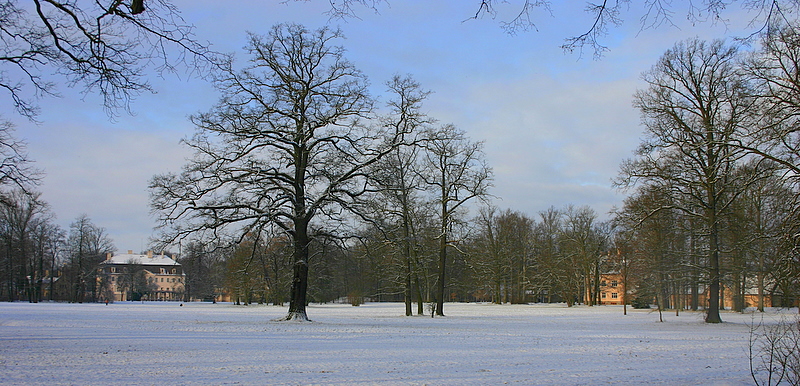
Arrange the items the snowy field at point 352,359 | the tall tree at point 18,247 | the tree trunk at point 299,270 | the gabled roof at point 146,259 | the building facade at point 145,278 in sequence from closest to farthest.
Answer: the snowy field at point 352,359 < the tree trunk at point 299,270 < the tall tree at point 18,247 < the building facade at point 145,278 < the gabled roof at point 146,259

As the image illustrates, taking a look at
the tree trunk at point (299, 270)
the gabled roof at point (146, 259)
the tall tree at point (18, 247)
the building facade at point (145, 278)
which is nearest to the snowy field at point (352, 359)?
the tree trunk at point (299, 270)

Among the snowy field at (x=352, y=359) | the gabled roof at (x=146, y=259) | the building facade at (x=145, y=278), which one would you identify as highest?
the snowy field at (x=352, y=359)

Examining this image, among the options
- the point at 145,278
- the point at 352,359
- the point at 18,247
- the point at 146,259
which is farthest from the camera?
the point at 146,259

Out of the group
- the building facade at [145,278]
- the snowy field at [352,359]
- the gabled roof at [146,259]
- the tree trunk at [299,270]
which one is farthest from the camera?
the gabled roof at [146,259]

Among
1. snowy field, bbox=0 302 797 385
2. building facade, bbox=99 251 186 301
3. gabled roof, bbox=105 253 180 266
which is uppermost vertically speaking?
snowy field, bbox=0 302 797 385

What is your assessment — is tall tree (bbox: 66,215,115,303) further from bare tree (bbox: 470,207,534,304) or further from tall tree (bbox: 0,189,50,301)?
bare tree (bbox: 470,207,534,304)

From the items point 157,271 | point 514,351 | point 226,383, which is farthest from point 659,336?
point 157,271

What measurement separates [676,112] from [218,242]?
23365 millimetres

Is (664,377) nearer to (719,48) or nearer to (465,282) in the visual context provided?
(719,48)

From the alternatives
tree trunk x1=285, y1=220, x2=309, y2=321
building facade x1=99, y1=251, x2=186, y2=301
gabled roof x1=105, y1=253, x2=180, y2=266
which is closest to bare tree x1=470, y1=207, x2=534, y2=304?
tree trunk x1=285, y1=220, x2=309, y2=321

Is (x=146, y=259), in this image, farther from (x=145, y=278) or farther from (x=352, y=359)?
(x=352, y=359)

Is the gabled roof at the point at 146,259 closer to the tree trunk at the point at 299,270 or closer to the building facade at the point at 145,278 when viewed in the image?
the building facade at the point at 145,278

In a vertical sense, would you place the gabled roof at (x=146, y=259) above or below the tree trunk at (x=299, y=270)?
below

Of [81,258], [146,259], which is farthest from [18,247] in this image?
[146,259]
